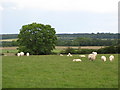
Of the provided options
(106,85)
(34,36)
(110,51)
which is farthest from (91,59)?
(34,36)

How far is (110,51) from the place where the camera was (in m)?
45.5

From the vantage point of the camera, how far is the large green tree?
50.6 metres

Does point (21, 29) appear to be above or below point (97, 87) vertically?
above

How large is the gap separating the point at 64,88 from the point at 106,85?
2.02 m

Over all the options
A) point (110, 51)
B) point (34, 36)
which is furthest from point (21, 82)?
point (34, 36)

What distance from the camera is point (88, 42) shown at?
7419 cm

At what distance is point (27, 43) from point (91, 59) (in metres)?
29.5

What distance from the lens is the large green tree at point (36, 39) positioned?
166ft

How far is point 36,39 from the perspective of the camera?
168ft

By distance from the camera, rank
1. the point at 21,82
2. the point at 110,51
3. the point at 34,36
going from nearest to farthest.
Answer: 1. the point at 21,82
2. the point at 110,51
3. the point at 34,36

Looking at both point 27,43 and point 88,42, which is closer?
point 27,43

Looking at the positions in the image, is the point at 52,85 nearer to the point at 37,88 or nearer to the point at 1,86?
the point at 37,88

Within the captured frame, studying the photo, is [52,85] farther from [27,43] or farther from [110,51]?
[27,43]

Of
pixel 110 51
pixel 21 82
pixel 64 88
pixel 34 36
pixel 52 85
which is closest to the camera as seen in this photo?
pixel 64 88
